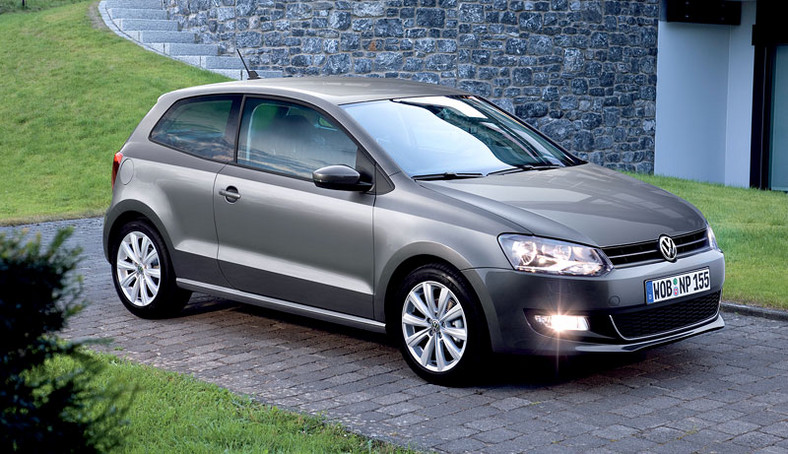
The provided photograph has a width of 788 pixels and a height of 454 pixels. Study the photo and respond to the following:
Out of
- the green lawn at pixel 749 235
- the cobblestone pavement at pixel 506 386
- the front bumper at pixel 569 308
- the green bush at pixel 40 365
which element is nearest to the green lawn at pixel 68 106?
the cobblestone pavement at pixel 506 386

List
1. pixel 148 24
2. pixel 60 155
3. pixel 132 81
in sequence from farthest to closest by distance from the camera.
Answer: pixel 148 24 < pixel 132 81 < pixel 60 155

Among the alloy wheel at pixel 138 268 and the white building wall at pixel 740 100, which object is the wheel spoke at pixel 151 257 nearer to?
the alloy wheel at pixel 138 268

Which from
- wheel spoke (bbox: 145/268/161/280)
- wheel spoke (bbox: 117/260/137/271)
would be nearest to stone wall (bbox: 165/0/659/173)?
wheel spoke (bbox: 117/260/137/271)

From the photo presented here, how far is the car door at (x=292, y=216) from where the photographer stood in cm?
632

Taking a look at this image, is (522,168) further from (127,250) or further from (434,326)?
(127,250)

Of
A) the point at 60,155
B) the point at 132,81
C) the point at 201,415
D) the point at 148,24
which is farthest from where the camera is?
the point at 148,24

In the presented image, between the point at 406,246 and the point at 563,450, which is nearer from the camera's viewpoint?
the point at 563,450

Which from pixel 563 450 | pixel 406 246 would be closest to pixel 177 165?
pixel 406 246

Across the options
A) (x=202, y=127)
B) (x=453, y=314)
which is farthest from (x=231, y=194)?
(x=453, y=314)

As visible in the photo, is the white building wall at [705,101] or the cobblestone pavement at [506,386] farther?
the white building wall at [705,101]

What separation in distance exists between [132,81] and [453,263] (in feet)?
50.3

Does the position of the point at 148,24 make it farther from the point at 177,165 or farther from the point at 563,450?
the point at 563,450

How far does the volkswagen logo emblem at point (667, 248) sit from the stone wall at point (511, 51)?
12395 mm

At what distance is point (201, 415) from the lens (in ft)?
17.2
